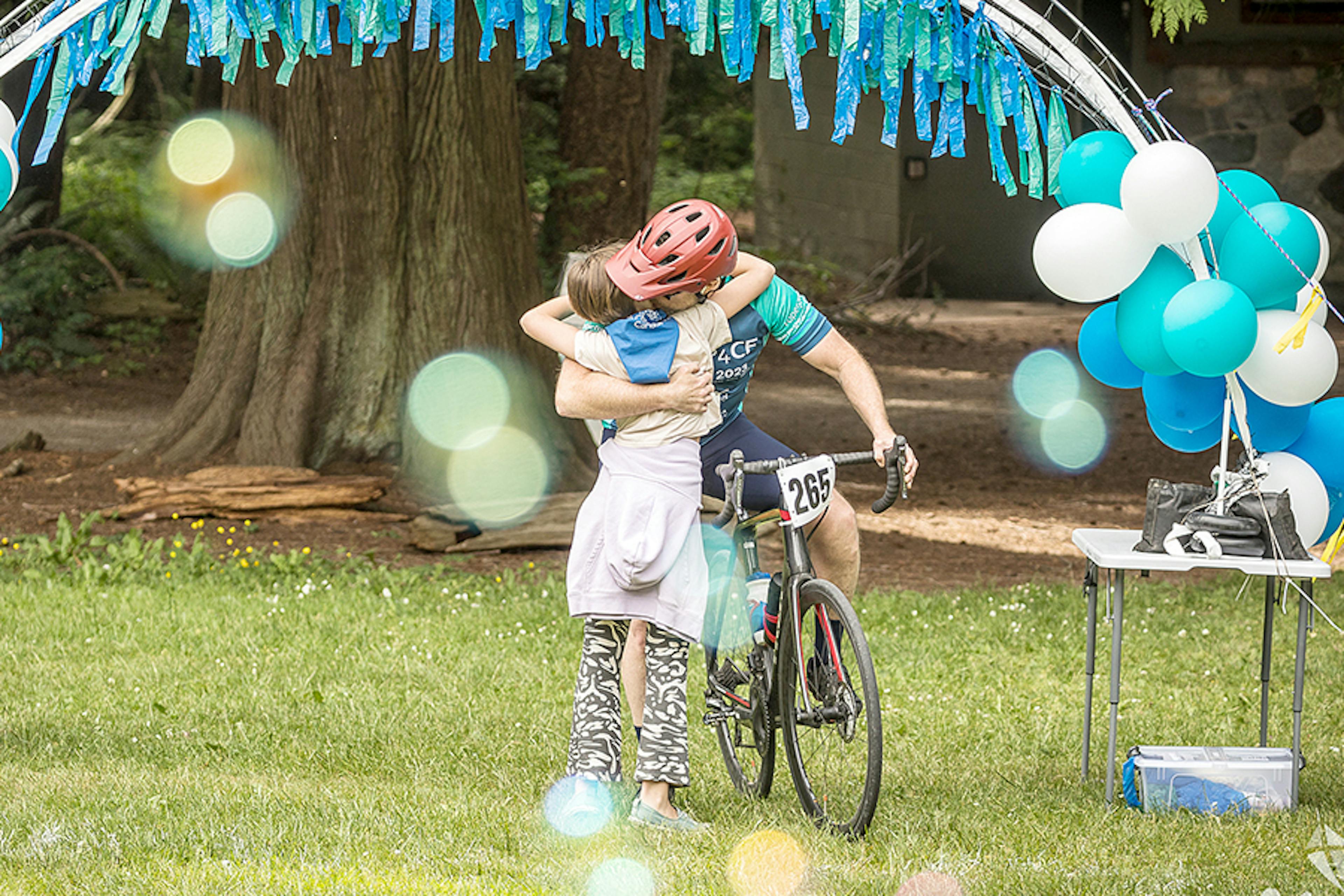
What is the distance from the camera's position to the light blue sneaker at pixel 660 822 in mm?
4117

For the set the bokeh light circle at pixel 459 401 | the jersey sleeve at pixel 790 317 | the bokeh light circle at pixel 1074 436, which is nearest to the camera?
the jersey sleeve at pixel 790 317

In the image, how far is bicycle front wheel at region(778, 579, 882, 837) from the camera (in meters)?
3.85

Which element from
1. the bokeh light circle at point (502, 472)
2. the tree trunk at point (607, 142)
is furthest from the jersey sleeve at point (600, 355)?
the tree trunk at point (607, 142)

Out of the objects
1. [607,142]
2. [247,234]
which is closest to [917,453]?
[607,142]

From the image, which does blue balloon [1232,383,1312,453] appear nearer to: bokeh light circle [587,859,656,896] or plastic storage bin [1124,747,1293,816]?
plastic storage bin [1124,747,1293,816]

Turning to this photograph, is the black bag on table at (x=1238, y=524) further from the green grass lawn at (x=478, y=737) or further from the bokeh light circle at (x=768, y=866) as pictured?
the bokeh light circle at (x=768, y=866)

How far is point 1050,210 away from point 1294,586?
15.1m

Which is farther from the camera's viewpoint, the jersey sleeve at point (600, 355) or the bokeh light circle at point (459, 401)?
the bokeh light circle at point (459, 401)

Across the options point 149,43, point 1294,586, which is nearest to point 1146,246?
point 1294,586

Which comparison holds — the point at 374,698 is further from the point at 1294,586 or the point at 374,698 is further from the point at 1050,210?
the point at 1050,210

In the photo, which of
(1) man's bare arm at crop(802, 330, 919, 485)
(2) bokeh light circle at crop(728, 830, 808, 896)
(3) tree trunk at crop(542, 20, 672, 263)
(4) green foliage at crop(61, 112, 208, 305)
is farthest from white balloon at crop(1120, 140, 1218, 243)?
(4) green foliage at crop(61, 112, 208, 305)

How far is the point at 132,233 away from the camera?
1720 cm

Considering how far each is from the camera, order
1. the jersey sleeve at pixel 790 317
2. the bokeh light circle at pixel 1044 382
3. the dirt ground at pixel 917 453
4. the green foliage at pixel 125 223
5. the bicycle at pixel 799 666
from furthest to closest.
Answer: the green foliage at pixel 125 223 < the bokeh light circle at pixel 1044 382 < the dirt ground at pixel 917 453 < the jersey sleeve at pixel 790 317 < the bicycle at pixel 799 666

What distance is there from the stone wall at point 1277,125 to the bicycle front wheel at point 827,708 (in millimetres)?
14169
